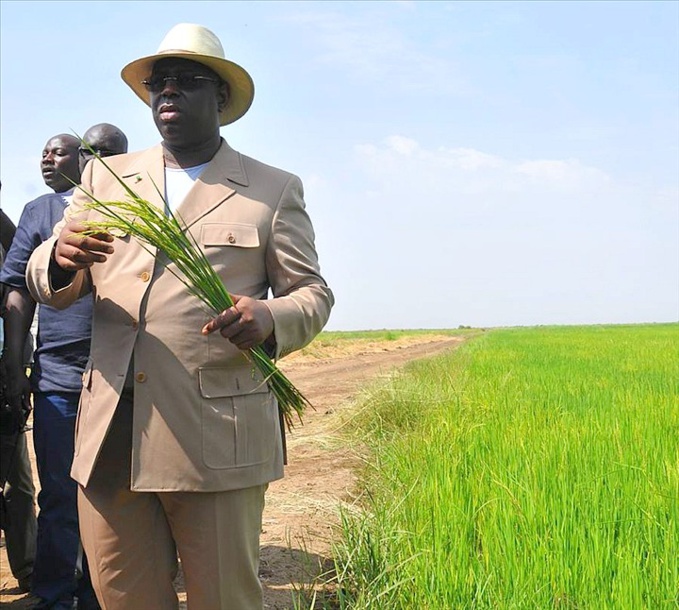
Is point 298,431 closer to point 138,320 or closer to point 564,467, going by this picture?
point 564,467

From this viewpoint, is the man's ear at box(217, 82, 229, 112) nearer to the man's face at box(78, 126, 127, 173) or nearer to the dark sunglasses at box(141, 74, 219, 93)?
the dark sunglasses at box(141, 74, 219, 93)

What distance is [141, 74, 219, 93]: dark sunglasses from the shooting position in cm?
194

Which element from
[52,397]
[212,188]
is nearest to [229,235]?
[212,188]

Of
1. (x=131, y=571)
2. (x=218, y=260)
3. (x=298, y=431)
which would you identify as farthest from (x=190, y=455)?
(x=298, y=431)

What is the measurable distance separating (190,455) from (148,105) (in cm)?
91

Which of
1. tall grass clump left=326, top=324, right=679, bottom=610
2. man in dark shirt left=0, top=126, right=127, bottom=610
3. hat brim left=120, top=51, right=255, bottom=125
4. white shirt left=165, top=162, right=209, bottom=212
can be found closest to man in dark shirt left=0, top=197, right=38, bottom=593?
man in dark shirt left=0, top=126, right=127, bottom=610

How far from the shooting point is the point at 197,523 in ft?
6.04

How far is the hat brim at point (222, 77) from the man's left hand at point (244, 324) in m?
0.56

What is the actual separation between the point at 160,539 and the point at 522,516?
133 cm

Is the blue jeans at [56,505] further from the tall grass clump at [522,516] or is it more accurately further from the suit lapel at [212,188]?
the suit lapel at [212,188]

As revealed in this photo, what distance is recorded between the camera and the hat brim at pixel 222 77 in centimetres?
195

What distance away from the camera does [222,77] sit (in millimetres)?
2039

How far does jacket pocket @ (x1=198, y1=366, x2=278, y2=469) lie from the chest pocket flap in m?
0.27

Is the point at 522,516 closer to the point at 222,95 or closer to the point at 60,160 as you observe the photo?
the point at 222,95
